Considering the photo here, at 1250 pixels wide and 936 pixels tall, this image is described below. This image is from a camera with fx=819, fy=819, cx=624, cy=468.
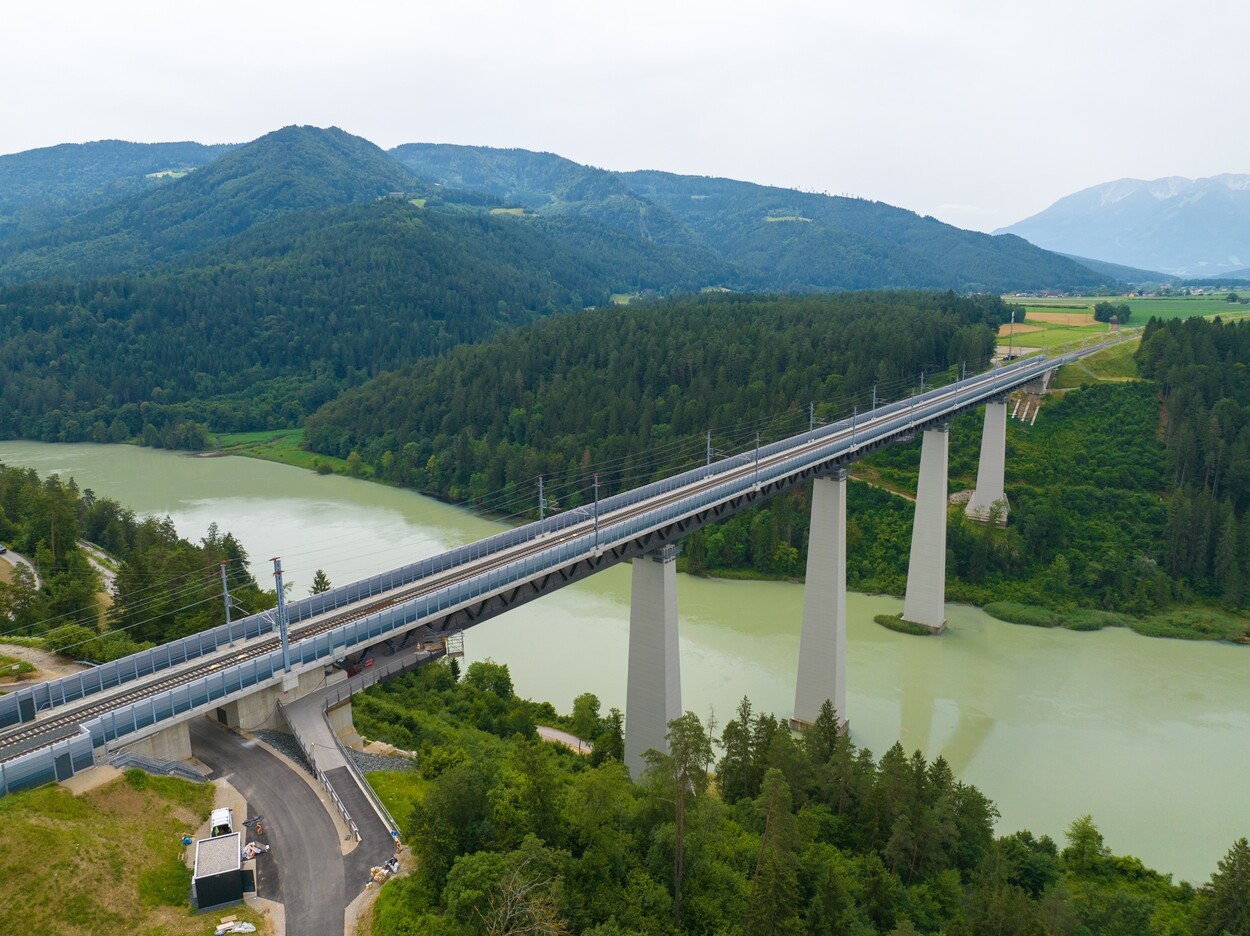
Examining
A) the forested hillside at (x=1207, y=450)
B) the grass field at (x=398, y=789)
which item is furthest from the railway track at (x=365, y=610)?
the forested hillside at (x=1207, y=450)

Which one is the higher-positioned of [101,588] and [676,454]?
[676,454]

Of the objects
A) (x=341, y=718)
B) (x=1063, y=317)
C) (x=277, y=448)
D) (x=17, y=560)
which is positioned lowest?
(x=277, y=448)

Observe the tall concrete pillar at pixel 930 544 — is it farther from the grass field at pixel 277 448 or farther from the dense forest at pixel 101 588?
the grass field at pixel 277 448

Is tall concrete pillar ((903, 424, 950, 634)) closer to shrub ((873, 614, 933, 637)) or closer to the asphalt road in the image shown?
shrub ((873, 614, 933, 637))

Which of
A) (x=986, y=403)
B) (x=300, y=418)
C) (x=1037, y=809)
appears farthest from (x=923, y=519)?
(x=300, y=418)

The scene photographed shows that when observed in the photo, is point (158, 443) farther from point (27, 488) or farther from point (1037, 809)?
point (1037, 809)

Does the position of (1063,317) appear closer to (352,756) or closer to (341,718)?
(341,718)

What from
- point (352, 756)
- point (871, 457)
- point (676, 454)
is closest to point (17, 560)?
point (352, 756)
